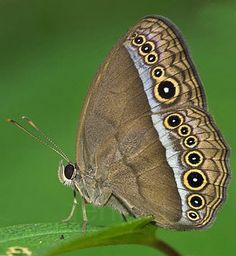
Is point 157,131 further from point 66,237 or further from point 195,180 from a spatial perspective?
point 66,237

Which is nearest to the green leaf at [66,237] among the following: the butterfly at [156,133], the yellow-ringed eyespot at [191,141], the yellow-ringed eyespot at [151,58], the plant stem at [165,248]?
the plant stem at [165,248]

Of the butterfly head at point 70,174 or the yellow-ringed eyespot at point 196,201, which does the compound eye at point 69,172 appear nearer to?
the butterfly head at point 70,174

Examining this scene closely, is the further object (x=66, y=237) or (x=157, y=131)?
(x=157, y=131)

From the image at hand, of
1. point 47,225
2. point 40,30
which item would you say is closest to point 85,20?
point 40,30

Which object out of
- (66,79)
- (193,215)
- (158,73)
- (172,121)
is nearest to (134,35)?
(158,73)

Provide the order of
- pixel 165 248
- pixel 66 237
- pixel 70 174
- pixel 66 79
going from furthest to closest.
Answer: pixel 66 79 → pixel 70 174 → pixel 66 237 → pixel 165 248

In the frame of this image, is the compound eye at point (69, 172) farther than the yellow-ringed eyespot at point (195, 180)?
Yes

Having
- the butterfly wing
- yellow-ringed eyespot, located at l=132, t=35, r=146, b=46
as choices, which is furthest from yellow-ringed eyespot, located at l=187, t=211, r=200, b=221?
yellow-ringed eyespot, located at l=132, t=35, r=146, b=46

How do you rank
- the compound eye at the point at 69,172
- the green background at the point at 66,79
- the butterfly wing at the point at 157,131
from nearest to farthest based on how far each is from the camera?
1. the butterfly wing at the point at 157,131
2. the compound eye at the point at 69,172
3. the green background at the point at 66,79
